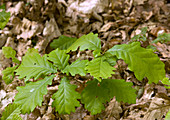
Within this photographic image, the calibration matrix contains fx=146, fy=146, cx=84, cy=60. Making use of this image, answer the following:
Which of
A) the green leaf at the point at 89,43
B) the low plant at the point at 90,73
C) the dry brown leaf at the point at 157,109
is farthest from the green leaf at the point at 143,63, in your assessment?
the dry brown leaf at the point at 157,109

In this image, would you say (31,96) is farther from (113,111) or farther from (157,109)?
(157,109)

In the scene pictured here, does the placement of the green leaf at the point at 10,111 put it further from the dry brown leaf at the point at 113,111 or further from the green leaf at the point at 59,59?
the dry brown leaf at the point at 113,111

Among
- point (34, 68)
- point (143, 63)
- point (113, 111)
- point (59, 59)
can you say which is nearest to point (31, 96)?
point (34, 68)

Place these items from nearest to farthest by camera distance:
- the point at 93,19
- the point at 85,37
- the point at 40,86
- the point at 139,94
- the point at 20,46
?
the point at 40,86
the point at 85,37
the point at 139,94
the point at 20,46
the point at 93,19

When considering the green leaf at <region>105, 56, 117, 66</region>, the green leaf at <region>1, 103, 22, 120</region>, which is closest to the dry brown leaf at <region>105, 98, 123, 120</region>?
the green leaf at <region>105, 56, 117, 66</region>

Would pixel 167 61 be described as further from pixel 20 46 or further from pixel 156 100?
pixel 20 46

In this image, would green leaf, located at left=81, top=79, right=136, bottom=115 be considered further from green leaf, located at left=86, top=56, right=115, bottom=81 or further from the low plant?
green leaf, located at left=86, top=56, right=115, bottom=81

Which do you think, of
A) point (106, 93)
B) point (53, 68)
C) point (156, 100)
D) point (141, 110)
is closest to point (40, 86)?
point (53, 68)
